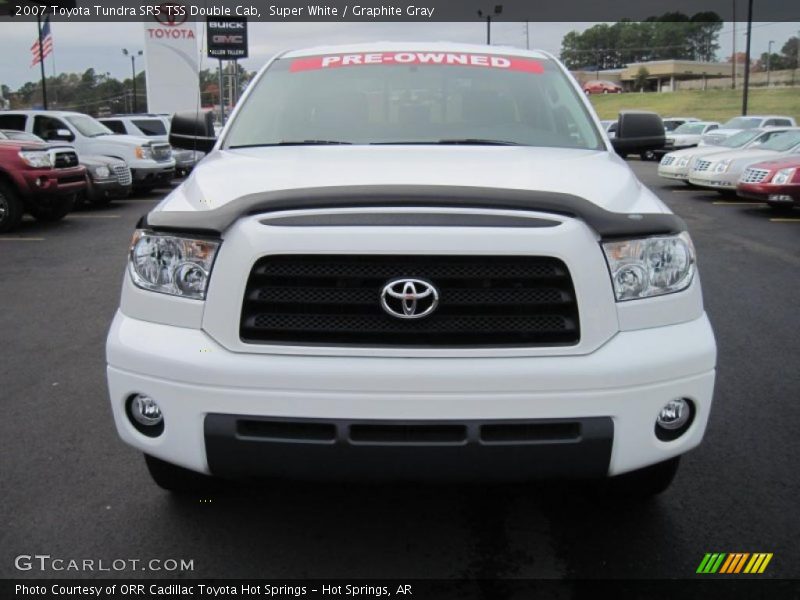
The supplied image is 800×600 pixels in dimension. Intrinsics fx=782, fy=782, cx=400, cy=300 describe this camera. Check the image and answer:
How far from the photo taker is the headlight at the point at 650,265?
248 centimetres

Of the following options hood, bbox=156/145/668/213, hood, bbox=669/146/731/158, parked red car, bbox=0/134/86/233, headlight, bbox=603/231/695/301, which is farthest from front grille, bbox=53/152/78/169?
hood, bbox=669/146/731/158

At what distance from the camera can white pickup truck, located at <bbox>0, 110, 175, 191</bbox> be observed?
15133mm

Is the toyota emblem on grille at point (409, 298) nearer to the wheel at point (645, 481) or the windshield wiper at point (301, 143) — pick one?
the wheel at point (645, 481)

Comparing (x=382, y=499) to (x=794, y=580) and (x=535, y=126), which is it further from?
(x=535, y=126)

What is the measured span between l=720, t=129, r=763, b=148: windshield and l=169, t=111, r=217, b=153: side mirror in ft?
50.6

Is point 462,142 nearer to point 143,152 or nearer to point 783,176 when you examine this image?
point 783,176

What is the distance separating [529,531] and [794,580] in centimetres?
91

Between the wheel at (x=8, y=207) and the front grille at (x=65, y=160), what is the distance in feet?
A: 2.55

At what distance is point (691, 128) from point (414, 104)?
28.0 meters

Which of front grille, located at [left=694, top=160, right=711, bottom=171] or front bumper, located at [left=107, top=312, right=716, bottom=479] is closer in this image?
front bumper, located at [left=107, top=312, right=716, bottom=479]

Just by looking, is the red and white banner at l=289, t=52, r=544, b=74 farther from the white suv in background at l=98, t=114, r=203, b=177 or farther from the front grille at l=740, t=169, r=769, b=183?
the white suv in background at l=98, t=114, r=203, b=177

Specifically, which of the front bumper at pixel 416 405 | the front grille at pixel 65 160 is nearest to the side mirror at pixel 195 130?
the front bumper at pixel 416 405

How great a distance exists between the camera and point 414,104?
3832 mm

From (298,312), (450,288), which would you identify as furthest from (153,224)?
(450,288)
